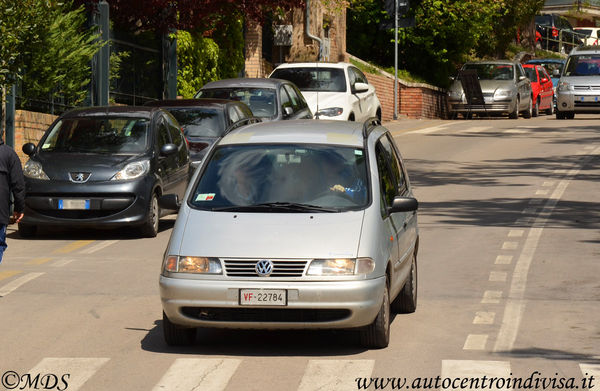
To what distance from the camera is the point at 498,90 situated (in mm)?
43375

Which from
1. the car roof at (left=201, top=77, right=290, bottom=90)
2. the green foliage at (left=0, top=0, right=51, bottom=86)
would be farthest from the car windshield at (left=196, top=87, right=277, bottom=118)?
the green foliage at (left=0, top=0, right=51, bottom=86)

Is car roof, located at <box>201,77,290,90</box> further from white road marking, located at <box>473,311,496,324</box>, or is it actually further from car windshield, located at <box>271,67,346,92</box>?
white road marking, located at <box>473,311,496,324</box>

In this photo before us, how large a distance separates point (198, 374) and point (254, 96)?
1646 centimetres

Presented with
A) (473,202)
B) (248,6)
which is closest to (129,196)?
(473,202)

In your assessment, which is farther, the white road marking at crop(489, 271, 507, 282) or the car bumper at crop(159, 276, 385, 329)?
the white road marking at crop(489, 271, 507, 282)

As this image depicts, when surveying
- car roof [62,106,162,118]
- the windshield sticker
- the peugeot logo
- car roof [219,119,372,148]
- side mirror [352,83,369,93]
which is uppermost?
car roof [219,119,372,148]

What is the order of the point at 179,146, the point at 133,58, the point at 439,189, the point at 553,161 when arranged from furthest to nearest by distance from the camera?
the point at 133,58 < the point at 553,161 < the point at 439,189 < the point at 179,146

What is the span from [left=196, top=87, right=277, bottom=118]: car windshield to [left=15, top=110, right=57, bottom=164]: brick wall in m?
3.24

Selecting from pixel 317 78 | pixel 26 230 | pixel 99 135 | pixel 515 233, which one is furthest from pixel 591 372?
pixel 317 78

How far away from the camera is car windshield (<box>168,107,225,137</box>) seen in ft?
71.4

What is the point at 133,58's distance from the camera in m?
30.2

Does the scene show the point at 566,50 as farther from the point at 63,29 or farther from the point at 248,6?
the point at 63,29

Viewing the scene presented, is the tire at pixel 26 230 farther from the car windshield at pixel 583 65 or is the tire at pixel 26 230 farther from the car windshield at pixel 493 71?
the car windshield at pixel 583 65

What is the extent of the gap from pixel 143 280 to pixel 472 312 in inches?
147
